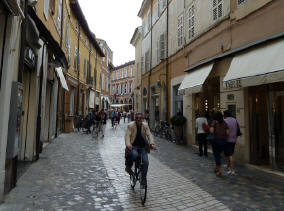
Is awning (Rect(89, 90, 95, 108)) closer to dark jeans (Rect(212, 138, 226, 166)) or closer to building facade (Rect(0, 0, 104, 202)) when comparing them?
building facade (Rect(0, 0, 104, 202))

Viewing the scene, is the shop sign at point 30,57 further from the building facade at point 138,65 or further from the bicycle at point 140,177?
the building facade at point 138,65

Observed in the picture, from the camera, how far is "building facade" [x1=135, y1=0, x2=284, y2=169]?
631cm

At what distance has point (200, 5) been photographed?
10508 millimetres

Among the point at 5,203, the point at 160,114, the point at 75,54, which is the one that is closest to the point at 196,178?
the point at 5,203

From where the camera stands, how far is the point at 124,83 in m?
54.4

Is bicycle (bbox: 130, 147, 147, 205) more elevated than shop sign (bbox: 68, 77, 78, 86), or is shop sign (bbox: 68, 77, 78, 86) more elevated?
shop sign (bbox: 68, 77, 78, 86)

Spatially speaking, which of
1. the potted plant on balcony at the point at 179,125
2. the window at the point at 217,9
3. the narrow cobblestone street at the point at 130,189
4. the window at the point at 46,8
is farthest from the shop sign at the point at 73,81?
the window at the point at 217,9

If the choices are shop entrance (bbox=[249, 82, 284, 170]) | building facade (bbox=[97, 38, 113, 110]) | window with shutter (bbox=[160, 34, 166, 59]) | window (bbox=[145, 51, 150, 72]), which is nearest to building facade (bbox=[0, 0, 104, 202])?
shop entrance (bbox=[249, 82, 284, 170])

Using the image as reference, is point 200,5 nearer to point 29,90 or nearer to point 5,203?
point 29,90

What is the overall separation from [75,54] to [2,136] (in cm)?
1544

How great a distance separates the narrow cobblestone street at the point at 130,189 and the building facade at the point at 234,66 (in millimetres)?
1411

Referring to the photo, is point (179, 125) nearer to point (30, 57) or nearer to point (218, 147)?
point (218, 147)

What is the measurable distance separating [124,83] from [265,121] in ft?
158

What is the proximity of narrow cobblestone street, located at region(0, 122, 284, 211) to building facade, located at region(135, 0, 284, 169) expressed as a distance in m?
1.41
